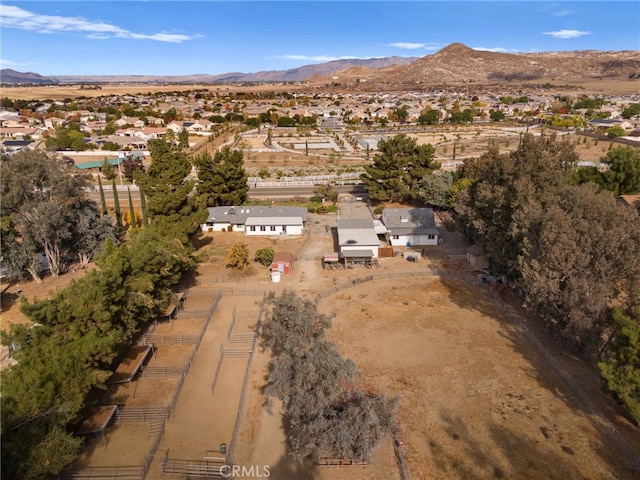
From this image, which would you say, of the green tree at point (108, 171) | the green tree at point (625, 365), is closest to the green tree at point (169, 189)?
the green tree at point (625, 365)

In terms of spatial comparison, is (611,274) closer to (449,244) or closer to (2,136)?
(449,244)

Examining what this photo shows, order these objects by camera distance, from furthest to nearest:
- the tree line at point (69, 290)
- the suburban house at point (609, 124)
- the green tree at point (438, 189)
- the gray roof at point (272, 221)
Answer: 1. the suburban house at point (609, 124)
2. the green tree at point (438, 189)
3. the gray roof at point (272, 221)
4. the tree line at point (69, 290)

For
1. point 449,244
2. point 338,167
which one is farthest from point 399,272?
point 338,167

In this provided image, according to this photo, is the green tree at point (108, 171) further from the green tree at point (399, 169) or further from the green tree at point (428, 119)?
the green tree at point (428, 119)

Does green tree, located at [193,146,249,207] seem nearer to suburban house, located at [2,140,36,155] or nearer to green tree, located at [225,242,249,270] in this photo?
green tree, located at [225,242,249,270]

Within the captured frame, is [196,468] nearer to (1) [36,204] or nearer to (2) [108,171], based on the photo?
(1) [36,204]

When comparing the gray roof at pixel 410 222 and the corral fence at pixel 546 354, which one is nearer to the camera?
the corral fence at pixel 546 354

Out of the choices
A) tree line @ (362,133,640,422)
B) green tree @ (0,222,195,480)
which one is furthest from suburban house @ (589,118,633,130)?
green tree @ (0,222,195,480)

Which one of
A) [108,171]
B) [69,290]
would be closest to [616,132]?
[108,171]
